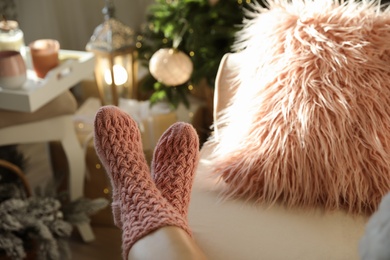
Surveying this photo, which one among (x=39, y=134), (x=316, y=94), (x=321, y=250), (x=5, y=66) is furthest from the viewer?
(x=39, y=134)

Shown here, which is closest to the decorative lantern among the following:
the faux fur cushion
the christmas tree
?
the christmas tree

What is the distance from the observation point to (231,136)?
3.82 ft

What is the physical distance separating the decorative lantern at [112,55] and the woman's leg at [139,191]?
0.75m

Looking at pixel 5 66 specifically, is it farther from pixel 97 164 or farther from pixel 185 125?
pixel 185 125

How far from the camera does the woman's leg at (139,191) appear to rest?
2.70 feet

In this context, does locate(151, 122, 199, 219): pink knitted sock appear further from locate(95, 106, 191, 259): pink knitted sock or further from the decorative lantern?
the decorative lantern

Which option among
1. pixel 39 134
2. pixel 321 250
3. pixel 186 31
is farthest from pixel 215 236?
pixel 186 31

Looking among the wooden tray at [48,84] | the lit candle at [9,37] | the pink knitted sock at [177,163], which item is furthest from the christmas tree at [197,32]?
the pink knitted sock at [177,163]

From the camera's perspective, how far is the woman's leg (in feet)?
2.70

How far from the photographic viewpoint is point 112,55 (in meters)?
1.73

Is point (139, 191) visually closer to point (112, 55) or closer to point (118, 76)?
point (112, 55)

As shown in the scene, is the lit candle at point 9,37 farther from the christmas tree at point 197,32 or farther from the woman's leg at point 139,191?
the woman's leg at point 139,191

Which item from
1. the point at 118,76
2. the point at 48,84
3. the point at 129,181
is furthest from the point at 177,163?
the point at 118,76

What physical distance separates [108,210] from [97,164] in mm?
181
